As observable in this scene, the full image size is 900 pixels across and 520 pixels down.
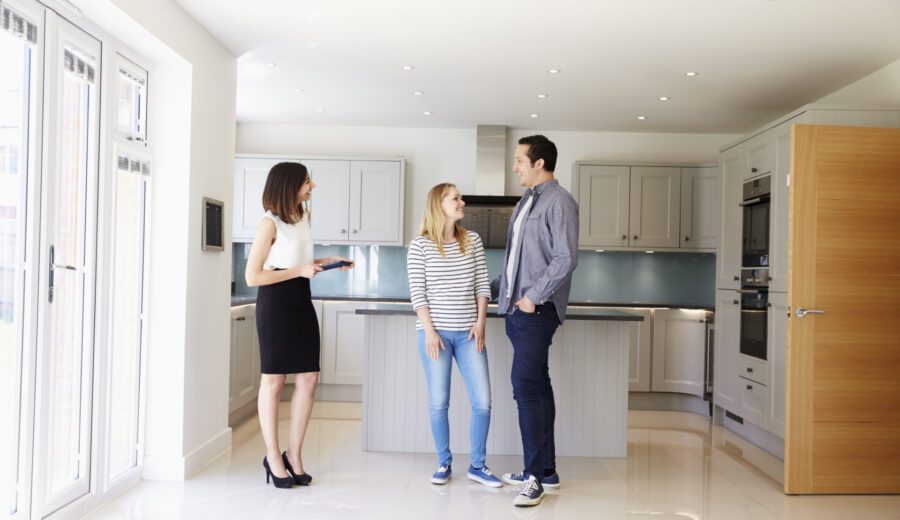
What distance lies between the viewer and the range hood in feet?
20.6

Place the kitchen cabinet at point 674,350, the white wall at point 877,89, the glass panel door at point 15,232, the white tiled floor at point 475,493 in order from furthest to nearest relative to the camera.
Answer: the kitchen cabinet at point 674,350 < the white wall at point 877,89 < the white tiled floor at point 475,493 < the glass panel door at point 15,232

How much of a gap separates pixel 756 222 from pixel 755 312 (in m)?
0.56

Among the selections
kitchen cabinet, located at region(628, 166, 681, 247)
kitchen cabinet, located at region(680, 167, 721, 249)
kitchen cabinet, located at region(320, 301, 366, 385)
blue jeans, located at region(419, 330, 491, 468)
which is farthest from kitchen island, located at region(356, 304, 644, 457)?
kitchen cabinet, located at region(680, 167, 721, 249)

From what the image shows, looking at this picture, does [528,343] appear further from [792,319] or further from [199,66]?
[199,66]

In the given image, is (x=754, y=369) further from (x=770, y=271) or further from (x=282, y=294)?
(x=282, y=294)

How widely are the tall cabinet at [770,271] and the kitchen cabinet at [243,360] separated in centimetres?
325

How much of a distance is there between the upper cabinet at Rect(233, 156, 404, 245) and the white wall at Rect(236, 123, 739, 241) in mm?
321

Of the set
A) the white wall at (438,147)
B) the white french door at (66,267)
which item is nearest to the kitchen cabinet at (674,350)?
the white wall at (438,147)

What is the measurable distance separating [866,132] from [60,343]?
3649mm

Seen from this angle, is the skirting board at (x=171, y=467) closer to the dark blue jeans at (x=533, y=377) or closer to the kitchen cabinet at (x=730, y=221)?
the dark blue jeans at (x=533, y=377)

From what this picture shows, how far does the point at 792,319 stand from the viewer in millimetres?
3451

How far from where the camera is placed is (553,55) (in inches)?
164

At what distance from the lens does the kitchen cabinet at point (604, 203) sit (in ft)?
20.3

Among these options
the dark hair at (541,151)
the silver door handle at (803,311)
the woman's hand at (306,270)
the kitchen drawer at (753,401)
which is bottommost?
the kitchen drawer at (753,401)
